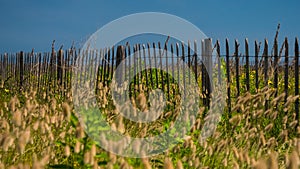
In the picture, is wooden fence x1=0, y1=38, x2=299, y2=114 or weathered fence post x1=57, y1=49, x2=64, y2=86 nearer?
wooden fence x1=0, y1=38, x2=299, y2=114

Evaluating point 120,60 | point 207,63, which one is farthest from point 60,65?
point 207,63

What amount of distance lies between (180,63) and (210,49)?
1164 mm

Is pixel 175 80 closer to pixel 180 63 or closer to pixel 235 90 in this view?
pixel 180 63

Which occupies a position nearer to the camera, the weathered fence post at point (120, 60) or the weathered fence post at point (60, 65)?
the weathered fence post at point (120, 60)

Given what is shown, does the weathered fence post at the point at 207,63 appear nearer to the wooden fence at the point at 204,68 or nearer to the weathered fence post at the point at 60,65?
the wooden fence at the point at 204,68

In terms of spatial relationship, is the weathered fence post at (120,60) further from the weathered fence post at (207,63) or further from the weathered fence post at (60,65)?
the weathered fence post at (207,63)

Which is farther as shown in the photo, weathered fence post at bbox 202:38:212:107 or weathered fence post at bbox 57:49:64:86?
weathered fence post at bbox 57:49:64:86

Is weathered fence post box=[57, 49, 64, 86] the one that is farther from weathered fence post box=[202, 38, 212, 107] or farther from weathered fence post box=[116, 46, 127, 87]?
weathered fence post box=[202, 38, 212, 107]

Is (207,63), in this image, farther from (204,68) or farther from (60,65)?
(60,65)

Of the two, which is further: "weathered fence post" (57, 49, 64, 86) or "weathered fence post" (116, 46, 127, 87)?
"weathered fence post" (57, 49, 64, 86)

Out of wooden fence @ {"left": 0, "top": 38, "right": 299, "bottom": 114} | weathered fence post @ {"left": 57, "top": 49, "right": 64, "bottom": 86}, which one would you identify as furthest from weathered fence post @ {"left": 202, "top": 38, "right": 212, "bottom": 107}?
weathered fence post @ {"left": 57, "top": 49, "right": 64, "bottom": 86}

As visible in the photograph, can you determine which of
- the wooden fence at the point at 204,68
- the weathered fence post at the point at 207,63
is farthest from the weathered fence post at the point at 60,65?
the weathered fence post at the point at 207,63

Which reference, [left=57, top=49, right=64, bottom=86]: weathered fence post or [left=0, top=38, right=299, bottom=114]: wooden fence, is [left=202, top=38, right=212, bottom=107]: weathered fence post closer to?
[left=0, top=38, right=299, bottom=114]: wooden fence

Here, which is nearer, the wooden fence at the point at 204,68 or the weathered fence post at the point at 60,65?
the wooden fence at the point at 204,68
